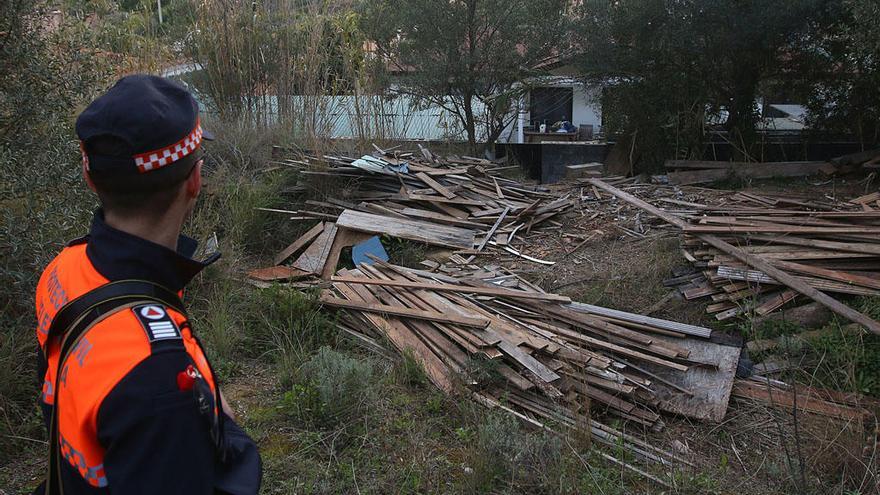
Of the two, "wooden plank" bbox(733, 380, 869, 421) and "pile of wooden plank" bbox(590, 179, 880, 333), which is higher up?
"pile of wooden plank" bbox(590, 179, 880, 333)

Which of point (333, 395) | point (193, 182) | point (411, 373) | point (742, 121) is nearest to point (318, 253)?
point (411, 373)

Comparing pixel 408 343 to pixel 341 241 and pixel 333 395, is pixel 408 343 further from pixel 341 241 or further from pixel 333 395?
pixel 341 241

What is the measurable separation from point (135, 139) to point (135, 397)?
21.7 inches

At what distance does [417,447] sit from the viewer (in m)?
4.25

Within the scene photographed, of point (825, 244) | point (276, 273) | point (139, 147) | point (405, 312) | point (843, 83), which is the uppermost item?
point (843, 83)

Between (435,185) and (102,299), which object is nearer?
(102,299)

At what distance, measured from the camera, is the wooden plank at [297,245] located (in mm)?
7855

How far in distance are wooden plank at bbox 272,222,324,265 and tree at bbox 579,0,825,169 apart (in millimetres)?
6216

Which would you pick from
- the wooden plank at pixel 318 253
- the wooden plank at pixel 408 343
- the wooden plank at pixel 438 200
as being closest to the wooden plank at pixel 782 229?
the wooden plank at pixel 438 200

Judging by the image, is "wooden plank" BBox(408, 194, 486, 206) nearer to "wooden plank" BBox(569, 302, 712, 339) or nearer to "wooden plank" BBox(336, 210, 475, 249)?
"wooden plank" BBox(336, 210, 475, 249)

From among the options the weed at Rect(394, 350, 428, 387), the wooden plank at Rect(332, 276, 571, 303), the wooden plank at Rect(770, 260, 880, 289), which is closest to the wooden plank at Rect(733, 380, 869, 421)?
the wooden plank at Rect(770, 260, 880, 289)

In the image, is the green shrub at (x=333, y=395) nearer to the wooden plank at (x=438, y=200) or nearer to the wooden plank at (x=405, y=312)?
the wooden plank at (x=405, y=312)

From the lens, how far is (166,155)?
1.45 m

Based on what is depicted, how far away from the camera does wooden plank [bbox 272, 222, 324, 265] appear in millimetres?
7855
